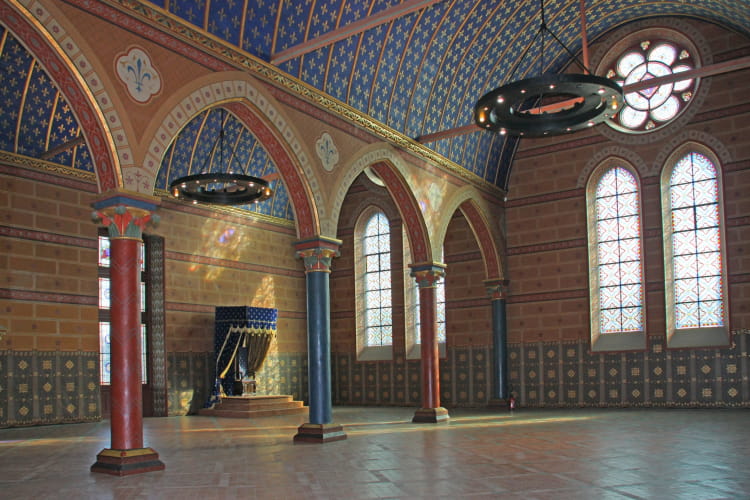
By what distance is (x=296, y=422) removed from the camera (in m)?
18.3

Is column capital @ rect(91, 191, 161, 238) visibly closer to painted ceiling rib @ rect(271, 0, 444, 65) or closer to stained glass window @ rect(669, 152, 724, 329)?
painted ceiling rib @ rect(271, 0, 444, 65)

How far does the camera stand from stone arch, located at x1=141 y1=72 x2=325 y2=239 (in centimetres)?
1118

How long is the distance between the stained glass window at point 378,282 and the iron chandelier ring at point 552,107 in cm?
1060

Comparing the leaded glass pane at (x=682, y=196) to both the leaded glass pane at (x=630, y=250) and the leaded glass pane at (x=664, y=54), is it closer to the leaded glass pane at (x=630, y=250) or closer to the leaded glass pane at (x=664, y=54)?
the leaded glass pane at (x=630, y=250)

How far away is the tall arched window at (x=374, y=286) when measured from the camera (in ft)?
82.4

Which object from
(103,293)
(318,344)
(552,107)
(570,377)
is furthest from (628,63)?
(103,293)

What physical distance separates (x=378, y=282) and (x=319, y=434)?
1200cm

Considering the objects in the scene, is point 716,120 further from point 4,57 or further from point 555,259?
point 4,57

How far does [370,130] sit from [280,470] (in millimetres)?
8749

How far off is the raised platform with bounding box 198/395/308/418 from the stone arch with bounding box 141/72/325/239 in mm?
7395

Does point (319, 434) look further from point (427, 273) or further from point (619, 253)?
point (619, 253)

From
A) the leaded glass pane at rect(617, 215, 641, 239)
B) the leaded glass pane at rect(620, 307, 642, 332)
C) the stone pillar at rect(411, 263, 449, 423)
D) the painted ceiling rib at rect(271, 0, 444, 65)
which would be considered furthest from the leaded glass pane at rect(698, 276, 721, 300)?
the painted ceiling rib at rect(271, 0, 444, 65)

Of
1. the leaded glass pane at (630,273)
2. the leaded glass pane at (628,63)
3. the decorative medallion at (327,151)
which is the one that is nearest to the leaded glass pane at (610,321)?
the leaded glass pane at (630,273)

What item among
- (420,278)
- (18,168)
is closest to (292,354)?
(420,278)
